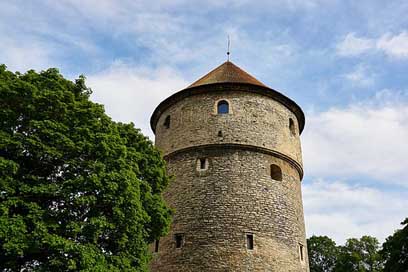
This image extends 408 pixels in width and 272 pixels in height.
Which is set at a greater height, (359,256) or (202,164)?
(202,164)

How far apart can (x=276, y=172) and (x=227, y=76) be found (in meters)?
4.45

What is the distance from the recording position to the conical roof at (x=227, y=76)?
735 inches

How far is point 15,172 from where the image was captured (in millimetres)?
10312

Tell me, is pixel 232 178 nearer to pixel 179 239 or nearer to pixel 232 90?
pixel 179 239

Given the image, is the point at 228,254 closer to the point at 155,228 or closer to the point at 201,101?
the point at 155,228

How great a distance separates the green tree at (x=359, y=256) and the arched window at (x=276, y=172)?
1685 centimetres

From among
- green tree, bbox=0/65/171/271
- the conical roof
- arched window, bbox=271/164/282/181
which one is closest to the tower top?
the conical roof

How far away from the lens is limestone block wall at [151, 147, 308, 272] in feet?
51.0

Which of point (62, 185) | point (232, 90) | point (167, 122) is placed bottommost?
point (62, 185)

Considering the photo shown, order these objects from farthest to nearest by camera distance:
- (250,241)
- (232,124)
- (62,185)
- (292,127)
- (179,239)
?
(292,127) → (232,124) → (179,239) → (250,241) → (62,185)

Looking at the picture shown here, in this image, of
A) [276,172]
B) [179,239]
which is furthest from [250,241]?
[276,172]

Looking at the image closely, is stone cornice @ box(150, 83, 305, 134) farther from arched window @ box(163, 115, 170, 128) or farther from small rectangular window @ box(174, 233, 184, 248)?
small rectangular window @ box(174, 233, 184, 248)

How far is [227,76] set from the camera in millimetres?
19062

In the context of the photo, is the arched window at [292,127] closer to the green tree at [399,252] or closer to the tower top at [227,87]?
the tower top at [227,87]
